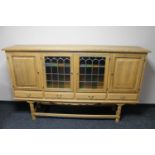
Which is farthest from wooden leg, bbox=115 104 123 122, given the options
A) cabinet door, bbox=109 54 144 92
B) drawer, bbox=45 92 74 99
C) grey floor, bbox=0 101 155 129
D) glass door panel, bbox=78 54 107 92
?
drawer, bbox=45 92 74 99

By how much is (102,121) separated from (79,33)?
1.49 meters

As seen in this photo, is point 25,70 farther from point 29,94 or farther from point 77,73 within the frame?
point 77,73

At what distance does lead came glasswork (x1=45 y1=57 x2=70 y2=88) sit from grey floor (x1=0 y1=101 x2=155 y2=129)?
65 centimetres

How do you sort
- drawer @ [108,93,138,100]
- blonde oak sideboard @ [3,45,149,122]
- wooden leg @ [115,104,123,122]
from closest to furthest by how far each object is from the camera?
blonde oak sideboard @ [3,45,149,122] < drawer @ [108,93,138,100] < wooden leg @ [115,104,123,122]

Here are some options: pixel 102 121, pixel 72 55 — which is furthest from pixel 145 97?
pixel 72 55

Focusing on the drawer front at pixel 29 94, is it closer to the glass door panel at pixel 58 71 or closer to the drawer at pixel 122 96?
the glass door panel at pixel 58 71

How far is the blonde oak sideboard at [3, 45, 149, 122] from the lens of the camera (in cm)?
172

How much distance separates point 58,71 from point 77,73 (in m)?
0.28

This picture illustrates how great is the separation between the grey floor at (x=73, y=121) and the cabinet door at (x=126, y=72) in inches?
25.1

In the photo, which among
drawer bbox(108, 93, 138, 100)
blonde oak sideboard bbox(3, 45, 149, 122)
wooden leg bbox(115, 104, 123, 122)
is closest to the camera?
blonde oak sideboard bbox(3, 45, 149, 122)

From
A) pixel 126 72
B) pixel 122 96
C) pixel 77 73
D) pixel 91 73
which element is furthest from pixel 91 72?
pixel 122 96

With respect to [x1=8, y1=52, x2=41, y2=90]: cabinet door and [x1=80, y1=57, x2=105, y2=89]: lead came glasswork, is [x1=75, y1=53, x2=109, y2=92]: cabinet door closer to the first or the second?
[x1=80, y1=57, x2=105, y2=89]: lead came glasswork

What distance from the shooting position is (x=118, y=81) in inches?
71.9

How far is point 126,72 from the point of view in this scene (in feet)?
5.82
